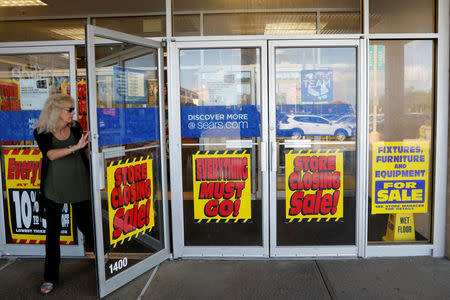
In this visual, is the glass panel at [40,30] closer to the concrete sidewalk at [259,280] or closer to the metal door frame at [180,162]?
the metal door frame at [180,162]

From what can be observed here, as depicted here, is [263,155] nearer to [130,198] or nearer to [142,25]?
[130,198]

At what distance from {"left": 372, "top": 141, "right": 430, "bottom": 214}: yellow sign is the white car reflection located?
0.41 metres

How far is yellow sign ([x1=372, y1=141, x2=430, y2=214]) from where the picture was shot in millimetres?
3787

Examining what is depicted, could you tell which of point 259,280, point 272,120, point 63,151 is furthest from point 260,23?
point 259,280

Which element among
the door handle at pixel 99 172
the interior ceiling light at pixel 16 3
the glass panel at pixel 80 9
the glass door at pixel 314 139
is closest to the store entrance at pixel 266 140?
the glass door at pixel 314 139

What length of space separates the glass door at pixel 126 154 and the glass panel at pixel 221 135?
294 millimetres

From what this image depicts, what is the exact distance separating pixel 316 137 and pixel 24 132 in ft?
10.4

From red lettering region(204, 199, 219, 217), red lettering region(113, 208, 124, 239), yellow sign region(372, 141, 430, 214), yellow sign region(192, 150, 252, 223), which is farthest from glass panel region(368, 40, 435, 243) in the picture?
red lettering region(113, 208, 124, 239)

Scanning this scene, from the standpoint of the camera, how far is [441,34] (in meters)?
3.64

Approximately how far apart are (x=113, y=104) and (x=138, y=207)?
1046 mm

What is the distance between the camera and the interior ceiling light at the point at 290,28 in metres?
3.74

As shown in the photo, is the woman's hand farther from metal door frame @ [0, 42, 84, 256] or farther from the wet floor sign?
the wet floor sign

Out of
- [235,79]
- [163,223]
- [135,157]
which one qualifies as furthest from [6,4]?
[163,223]

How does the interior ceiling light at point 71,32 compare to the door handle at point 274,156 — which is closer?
the door handle at point 274,156
